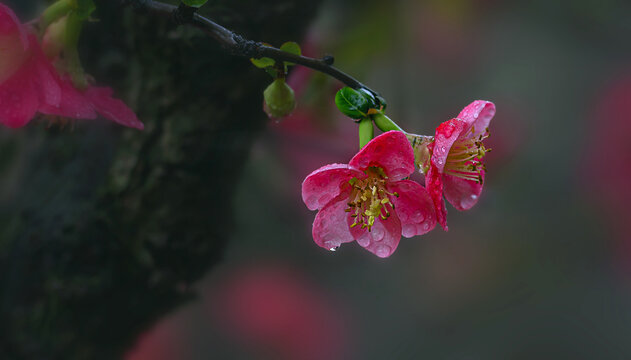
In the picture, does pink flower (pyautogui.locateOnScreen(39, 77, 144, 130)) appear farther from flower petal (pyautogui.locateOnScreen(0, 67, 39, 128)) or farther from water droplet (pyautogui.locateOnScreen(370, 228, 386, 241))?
water droplet (pyautogui.locateOnScreen(370, 228, 386, 241))

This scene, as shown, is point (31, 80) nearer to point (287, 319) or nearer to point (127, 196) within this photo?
point (127, 196)

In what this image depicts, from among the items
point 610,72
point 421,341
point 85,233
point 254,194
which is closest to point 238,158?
point 254,194

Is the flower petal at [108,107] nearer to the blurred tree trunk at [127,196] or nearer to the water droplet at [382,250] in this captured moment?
the blurred tree trunk at [127,196]

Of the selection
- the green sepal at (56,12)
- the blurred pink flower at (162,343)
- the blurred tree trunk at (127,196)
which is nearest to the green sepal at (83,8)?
the green sepal at (56,12)

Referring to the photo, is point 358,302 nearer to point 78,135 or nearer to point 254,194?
point 254,194

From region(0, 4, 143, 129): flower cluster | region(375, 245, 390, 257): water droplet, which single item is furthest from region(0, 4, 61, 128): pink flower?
region(375, 245, 390, 257): water droplet
